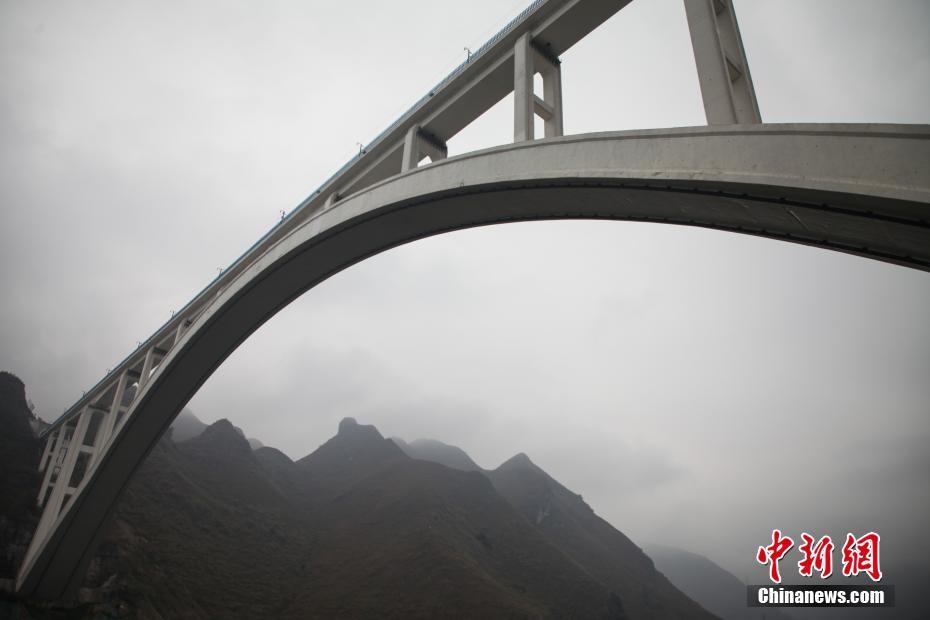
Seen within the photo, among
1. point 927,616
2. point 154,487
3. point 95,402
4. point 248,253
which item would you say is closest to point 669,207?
point 248,253

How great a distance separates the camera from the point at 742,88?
14.7 ft

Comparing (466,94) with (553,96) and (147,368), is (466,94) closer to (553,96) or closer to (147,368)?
(553,96)

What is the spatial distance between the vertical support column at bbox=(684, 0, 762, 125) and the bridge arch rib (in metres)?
0.50

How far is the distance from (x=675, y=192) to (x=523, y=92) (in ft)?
9.12

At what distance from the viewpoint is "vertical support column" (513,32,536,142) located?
5.96 meters

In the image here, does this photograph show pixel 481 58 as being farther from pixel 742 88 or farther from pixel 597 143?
pixel 742 88

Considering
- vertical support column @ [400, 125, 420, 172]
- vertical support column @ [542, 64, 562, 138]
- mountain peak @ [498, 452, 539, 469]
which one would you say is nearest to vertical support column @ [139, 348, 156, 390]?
vertical support column @ [400, 125, 420, 172]

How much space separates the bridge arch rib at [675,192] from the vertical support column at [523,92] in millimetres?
298

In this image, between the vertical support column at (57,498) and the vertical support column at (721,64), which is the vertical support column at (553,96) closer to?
the vertical support column at (721,64)

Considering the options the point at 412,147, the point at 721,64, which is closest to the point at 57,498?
the point at 412,147

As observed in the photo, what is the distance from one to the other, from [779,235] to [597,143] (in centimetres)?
178

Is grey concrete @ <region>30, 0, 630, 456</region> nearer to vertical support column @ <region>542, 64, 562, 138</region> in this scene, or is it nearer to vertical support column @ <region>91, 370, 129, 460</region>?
vertical support column @ <region>542, 64, 562, 138</region>

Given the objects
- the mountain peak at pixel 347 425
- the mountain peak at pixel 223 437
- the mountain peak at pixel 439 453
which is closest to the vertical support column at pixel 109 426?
the mountain peak at pixel 223 437

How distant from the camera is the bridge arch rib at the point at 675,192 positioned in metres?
2.99
